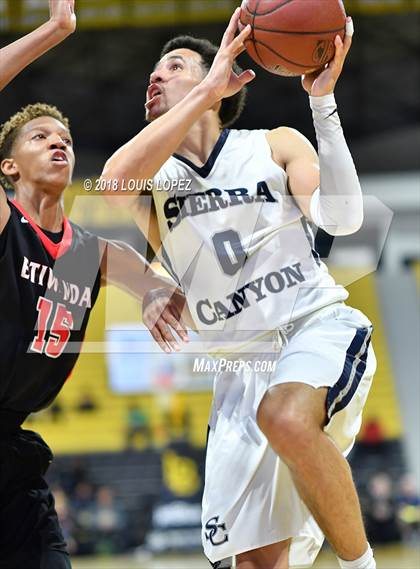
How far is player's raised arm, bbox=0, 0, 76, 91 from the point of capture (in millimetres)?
3465

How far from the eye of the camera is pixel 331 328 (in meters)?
3.86

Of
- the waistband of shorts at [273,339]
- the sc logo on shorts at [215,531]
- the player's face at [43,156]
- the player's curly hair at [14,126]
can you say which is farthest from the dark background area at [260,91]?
the sc logo on shorts at [215,531]

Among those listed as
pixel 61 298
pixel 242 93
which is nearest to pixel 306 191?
pixel 242 93

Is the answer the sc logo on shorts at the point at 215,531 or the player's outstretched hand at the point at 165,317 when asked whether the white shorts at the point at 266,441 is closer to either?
the sc logo on shorts at the point at 215,531

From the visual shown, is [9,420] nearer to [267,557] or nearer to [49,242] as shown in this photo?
[49,242]

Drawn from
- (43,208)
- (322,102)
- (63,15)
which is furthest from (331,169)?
(43,208)

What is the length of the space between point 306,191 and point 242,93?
2.98 ft

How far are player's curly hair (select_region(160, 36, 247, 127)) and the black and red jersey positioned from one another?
3.31ft

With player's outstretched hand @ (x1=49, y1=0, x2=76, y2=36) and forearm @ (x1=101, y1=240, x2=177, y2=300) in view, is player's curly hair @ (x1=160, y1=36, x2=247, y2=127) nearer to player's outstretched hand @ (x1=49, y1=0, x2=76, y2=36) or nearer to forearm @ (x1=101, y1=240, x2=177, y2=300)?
forearm @ (x1=101, y1=240, x2=177, y2=300)

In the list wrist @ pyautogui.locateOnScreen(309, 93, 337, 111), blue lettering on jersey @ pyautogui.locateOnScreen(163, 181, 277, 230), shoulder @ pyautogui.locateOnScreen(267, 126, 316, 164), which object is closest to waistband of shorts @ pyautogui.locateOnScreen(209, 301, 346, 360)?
blue lettering on jersey @ pyautogui.locateOnScreen(163, 181, 277, 230)

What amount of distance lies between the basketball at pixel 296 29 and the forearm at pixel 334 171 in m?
0.18

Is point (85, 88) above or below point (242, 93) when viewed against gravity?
above

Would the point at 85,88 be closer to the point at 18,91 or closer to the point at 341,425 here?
the point at 18,91

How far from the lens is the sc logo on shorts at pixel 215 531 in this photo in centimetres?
405
